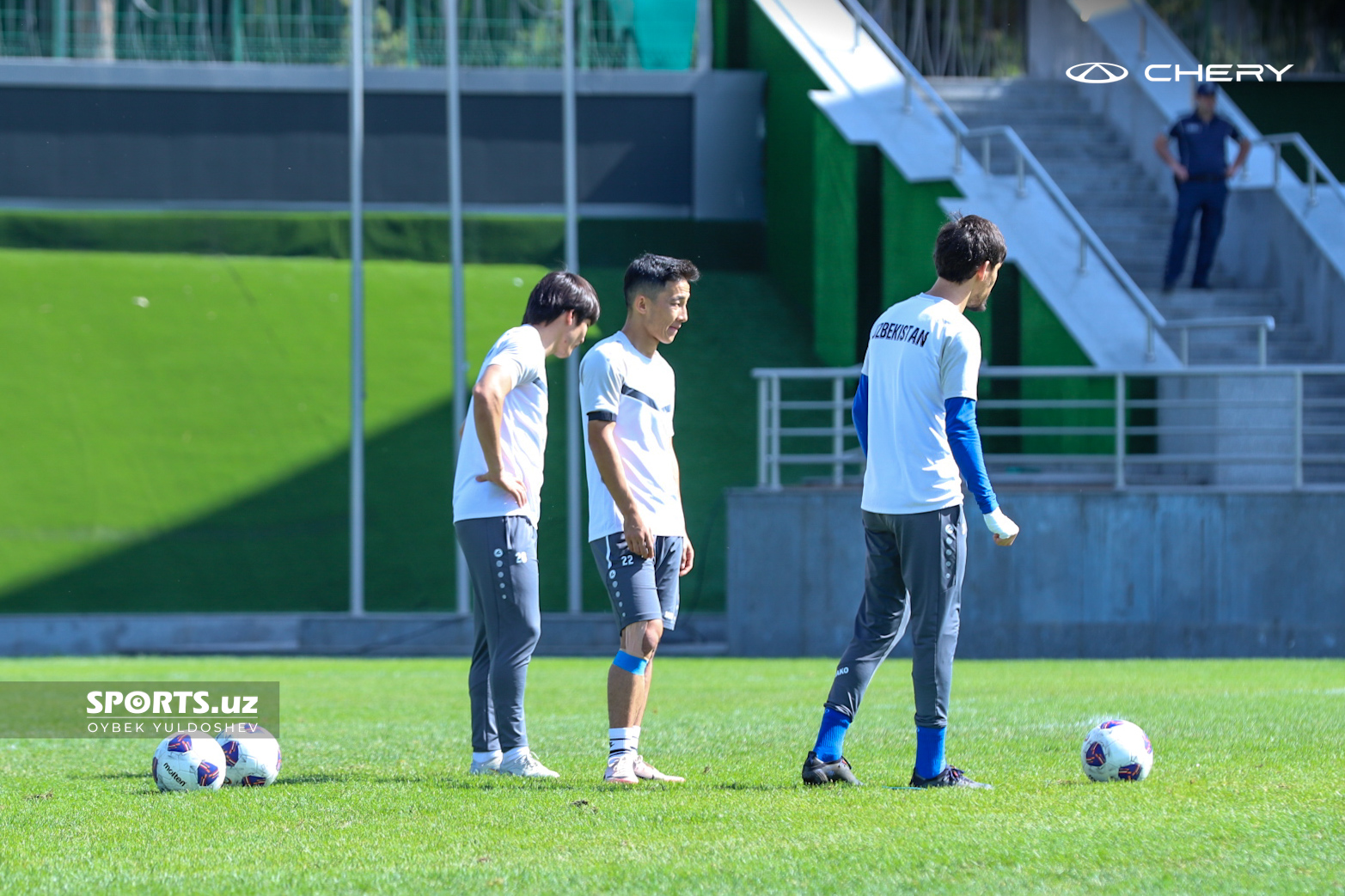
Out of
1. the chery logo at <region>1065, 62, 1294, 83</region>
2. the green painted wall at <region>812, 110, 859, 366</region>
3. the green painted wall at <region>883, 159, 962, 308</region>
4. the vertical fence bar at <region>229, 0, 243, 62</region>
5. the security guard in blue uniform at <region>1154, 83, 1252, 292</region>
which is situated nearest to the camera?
the security guard in blue uniform at <region>1154, 83, 1252, 292</region>

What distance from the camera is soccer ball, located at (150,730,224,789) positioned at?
5.75m

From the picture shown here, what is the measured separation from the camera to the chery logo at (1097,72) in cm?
2097

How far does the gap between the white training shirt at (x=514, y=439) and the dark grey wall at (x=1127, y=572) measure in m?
8.10

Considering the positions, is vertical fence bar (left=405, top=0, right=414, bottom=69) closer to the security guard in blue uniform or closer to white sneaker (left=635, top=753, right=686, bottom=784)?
the security guard in blue uniform

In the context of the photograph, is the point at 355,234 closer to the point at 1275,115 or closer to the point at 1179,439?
the point at 1179,439

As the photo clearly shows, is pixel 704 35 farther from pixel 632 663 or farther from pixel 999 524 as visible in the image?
pixel 999 524

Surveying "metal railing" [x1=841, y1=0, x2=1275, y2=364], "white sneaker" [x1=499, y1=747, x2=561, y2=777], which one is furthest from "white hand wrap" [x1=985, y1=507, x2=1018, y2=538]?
"metal railing" [x1=841, y1=0, x2=1275, y2=364]

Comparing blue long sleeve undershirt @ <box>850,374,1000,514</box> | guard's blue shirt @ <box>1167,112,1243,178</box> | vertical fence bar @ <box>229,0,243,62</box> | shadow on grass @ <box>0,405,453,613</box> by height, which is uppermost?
vertical fence bar @ <box>229,0,243,62</box>

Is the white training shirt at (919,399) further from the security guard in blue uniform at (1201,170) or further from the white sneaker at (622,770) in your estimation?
the security guard in blue uniform at (1201,170)

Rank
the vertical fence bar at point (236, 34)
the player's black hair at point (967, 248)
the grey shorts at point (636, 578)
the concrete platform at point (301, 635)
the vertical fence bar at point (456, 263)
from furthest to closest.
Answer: the vertical fence bar at point (236, 34), the vertical fence bar at point (456, 263), the concrete platform at point (301, 635), the grey shorts at point (636, 578), the player's black hair at point (967, 248)

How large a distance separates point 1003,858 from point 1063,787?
1.33 meters

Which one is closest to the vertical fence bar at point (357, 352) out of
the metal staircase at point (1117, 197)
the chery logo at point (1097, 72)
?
the metal staircase at point (1117, 197)

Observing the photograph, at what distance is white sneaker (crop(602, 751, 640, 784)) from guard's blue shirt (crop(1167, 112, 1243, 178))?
41.6 ft

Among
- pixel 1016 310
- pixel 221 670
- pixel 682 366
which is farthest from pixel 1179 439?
pixel 221 670
